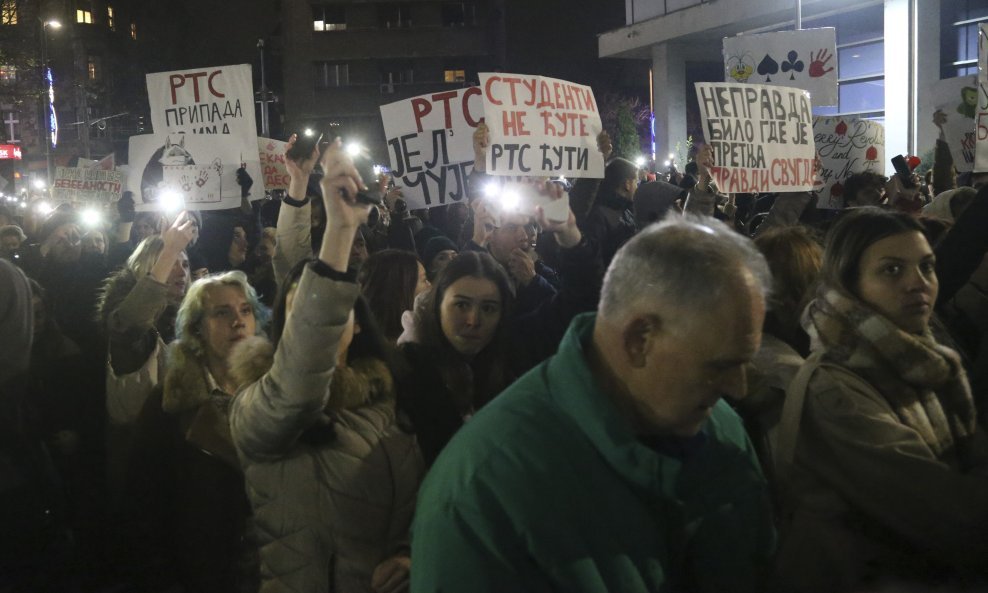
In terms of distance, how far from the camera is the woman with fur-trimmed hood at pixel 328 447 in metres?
2.70

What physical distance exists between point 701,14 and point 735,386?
30882 mm

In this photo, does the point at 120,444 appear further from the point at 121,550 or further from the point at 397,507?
the point at 397,507

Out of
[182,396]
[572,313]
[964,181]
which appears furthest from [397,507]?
[964,181]

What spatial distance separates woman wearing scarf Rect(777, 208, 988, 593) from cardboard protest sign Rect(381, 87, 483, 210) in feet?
16.5

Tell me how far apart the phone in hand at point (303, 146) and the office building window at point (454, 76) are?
2260 inches

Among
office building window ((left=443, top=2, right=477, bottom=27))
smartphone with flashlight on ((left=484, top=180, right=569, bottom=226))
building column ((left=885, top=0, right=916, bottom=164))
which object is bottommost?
smartphone with flashlight on ((left=484, top=180, right=569, bottom=226))

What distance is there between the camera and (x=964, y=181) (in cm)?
1110

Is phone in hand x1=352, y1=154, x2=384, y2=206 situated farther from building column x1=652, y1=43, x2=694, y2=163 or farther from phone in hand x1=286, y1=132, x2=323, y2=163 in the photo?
building column x1=652, y1=43, x2=694, y2=163

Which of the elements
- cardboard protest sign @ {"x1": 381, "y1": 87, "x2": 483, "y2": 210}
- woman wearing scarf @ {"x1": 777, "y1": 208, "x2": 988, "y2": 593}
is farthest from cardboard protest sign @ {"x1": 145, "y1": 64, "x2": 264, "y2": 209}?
woman wearing scarf @ {"x1": 777, "y1": 208, "x2": 988, "y2": 593}

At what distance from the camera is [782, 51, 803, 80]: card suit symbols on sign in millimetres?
9992

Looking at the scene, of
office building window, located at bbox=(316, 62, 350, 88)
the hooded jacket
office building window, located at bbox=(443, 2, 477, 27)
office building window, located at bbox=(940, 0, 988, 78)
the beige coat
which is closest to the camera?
the beige coat

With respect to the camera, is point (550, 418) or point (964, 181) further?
point (964, 181)

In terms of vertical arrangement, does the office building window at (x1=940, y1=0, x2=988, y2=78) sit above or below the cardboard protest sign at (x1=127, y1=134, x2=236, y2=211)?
above

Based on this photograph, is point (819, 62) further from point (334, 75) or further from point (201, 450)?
point (334, 75)
